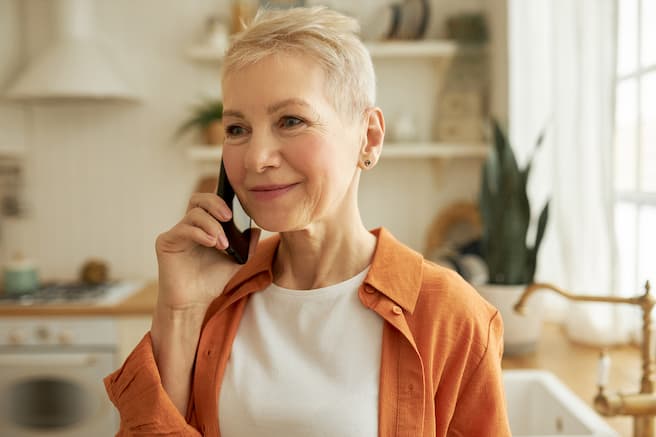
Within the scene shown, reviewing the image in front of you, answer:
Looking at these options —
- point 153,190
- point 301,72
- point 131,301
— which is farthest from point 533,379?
point 153,190

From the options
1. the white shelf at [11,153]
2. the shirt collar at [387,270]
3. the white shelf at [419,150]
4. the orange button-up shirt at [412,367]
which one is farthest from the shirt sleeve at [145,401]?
the white shelf at [11,153]

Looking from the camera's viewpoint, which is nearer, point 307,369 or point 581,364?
point 307,369

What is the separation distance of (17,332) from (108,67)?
4.12ft

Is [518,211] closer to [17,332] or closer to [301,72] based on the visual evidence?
[301,72]

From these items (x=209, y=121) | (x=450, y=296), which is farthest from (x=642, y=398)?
(x=209, y=121)


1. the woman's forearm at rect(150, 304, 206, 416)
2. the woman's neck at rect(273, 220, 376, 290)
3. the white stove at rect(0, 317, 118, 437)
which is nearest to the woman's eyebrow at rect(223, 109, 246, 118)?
the woman's neck at rect(273, 220, 376, 290)

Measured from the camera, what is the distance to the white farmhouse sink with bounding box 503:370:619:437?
129 centimetres

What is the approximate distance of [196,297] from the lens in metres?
0.99

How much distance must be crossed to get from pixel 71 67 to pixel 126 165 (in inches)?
22.3

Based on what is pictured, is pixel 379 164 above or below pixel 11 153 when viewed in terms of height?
below

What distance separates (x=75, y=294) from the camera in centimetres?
265

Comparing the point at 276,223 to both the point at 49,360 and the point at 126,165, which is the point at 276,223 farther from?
the point at 126,165

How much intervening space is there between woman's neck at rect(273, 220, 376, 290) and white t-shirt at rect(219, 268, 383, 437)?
3 cm

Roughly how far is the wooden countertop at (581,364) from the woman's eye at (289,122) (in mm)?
1015
